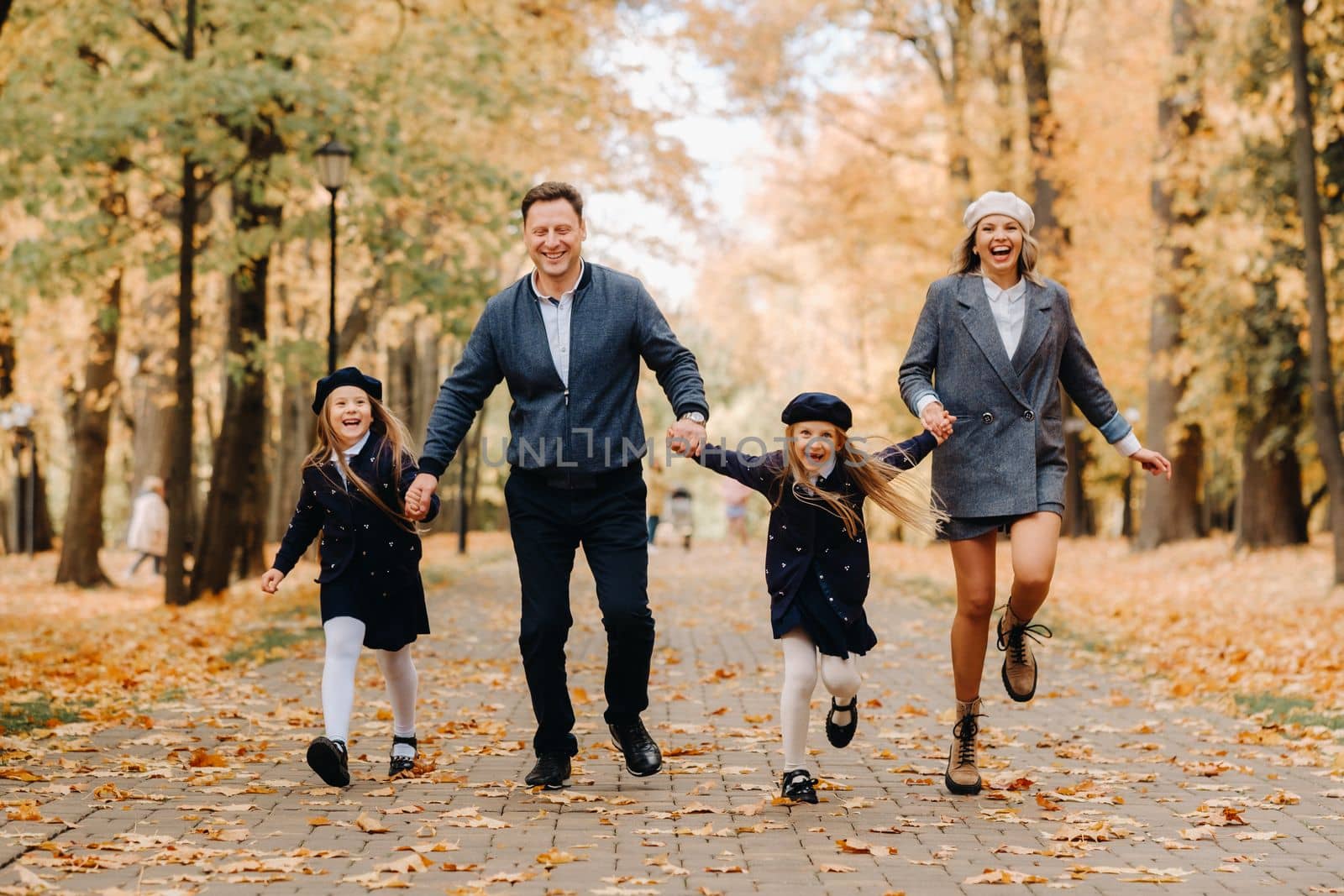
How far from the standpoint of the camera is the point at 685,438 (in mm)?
5742

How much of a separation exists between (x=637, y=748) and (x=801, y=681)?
0.86m

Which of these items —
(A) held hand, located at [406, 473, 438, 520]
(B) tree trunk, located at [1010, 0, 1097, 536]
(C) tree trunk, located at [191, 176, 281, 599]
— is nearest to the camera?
(A) held hand, located at [406, 473, 438, 520]

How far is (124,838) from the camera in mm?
5301

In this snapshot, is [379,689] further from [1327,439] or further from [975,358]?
[1327,439]

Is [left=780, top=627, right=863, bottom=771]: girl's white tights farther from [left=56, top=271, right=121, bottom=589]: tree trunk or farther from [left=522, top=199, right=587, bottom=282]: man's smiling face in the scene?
[left=56, top=271, right=121, bottom=589]: tree trunk

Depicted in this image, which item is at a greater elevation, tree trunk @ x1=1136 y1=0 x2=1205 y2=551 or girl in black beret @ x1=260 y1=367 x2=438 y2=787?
tree trunk @ x1=1136 y1=0 x2=1205 y2=551

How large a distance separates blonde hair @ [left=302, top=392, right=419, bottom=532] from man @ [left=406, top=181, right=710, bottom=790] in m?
0.41

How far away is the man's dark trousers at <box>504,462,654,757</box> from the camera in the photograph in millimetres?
6266

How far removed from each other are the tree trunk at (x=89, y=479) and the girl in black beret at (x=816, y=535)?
730 inches

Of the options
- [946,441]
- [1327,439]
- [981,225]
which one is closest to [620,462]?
[946,441]

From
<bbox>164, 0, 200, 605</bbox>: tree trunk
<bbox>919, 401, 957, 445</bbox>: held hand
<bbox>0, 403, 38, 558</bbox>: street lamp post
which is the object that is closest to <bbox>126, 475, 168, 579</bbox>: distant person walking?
<bbox>164, 0, 200, 605</bbox>: tree trunk

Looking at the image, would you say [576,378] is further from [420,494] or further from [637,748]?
[637,748]

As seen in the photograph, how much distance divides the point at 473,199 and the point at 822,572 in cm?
1332

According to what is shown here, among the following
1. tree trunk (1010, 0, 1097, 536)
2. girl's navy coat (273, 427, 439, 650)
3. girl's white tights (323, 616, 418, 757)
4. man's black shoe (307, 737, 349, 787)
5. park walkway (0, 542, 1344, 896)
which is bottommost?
park walkway (0, 542, 1344, 896)
